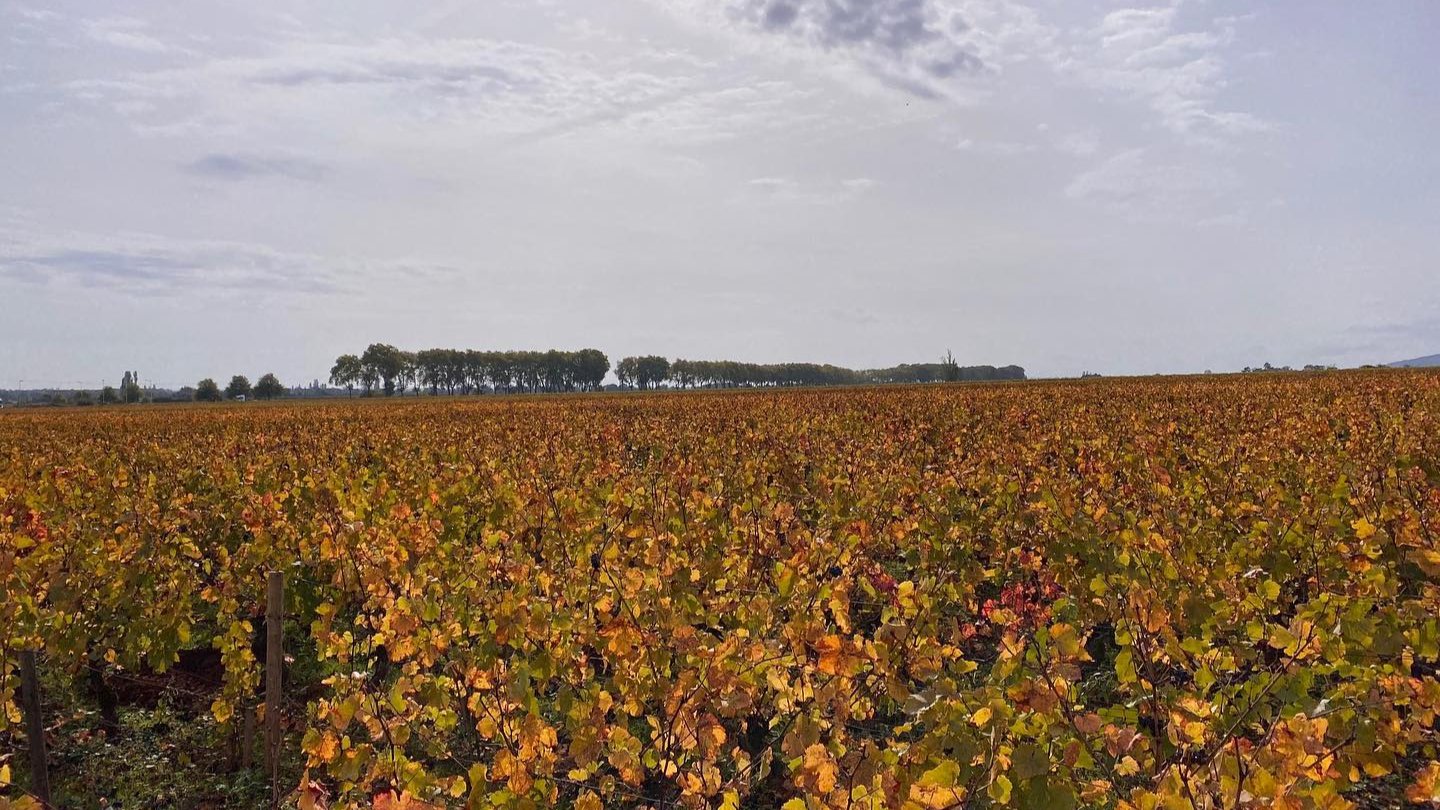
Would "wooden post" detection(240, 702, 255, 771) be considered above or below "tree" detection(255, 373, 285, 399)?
below

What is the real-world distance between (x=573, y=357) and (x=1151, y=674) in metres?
172

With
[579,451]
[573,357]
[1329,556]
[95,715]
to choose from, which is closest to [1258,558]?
[1329,556]

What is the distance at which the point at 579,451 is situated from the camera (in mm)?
12156

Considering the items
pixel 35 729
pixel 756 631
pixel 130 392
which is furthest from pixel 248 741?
pixel 130 392

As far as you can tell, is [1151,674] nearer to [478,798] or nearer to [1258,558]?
[478,798]

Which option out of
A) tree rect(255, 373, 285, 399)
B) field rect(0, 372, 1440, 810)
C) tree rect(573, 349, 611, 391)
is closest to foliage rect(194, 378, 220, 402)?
tree rect(255, 373, 285, 399)

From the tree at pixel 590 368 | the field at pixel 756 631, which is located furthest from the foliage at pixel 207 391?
the field at pixel 756 631

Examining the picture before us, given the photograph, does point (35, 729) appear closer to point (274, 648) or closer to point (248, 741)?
Answer: point (274, 648)

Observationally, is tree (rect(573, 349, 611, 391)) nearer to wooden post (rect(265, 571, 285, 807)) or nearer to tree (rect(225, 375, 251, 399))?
tree (rect(225, 375, 251, 399))

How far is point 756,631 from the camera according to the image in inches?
150

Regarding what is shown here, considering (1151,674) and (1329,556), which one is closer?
(1151,674)

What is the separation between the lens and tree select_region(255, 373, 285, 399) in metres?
133

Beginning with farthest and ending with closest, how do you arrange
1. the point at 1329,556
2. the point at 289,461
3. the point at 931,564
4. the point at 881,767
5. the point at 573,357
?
the point at 573,357
the point at 289,461
the point at 931,564
the point at 1329,556
the point at 881,767

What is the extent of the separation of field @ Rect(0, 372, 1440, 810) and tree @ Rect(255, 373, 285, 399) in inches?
5397
